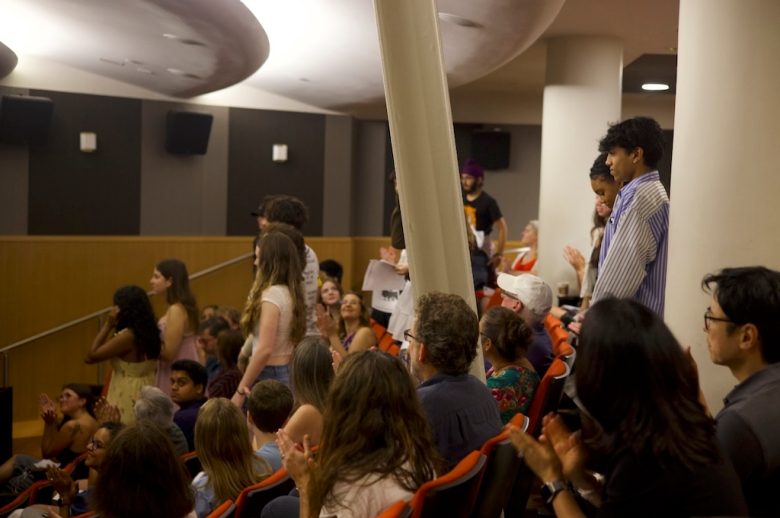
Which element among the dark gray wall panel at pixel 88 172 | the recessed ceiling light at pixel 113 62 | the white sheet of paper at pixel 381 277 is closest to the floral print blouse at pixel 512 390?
the white sheet of paper at pixel 381 277

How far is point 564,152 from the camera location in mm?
6641

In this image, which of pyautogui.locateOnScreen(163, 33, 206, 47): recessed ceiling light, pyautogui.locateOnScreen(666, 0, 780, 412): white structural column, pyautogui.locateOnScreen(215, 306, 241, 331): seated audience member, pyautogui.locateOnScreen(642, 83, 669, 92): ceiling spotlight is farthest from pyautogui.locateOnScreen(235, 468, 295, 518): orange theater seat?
pyautogui.locateOnScreen(642, 83, 669, 92): ceiling spotlight

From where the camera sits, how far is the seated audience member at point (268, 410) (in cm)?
307

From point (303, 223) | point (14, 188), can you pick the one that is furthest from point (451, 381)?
point (14, 188)

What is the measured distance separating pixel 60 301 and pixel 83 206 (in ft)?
3.06

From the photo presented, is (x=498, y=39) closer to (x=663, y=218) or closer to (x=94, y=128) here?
(x=663, y=218)

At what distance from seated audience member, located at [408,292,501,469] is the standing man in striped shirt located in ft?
2.87

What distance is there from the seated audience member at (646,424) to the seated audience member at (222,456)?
144 cm

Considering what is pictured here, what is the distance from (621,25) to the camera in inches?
252

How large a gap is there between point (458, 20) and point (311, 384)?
3073mm

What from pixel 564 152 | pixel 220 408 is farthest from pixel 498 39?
pixel 220 408

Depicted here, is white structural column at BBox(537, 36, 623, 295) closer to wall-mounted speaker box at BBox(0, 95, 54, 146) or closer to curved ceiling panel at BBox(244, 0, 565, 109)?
curved ceiling panel at BBox(244, 0, 565, 109)

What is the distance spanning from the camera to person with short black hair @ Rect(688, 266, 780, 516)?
1.82 m

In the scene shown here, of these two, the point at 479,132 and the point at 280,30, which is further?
the point at 479,132
